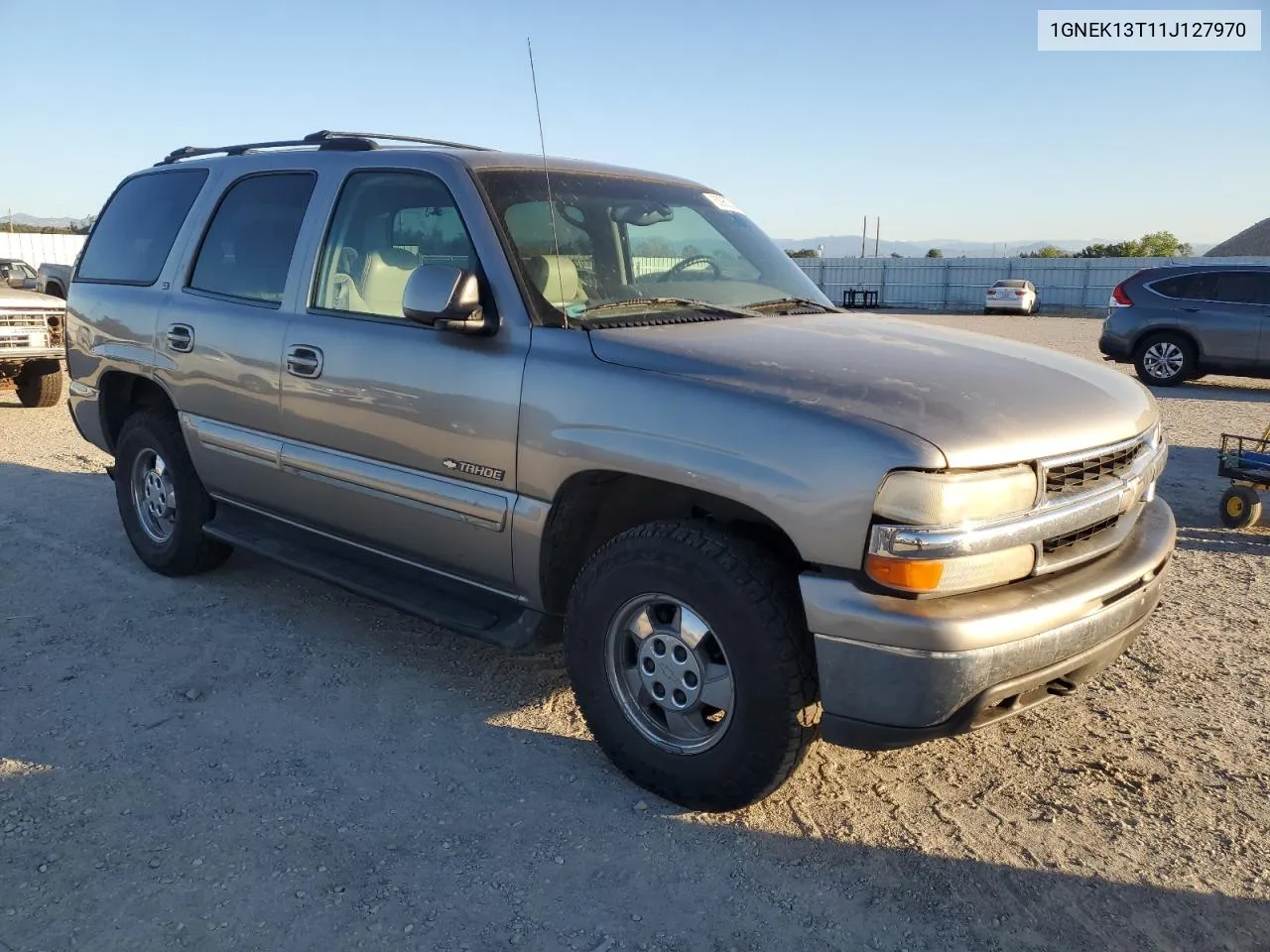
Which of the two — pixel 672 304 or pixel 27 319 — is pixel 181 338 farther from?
pixel 27 319

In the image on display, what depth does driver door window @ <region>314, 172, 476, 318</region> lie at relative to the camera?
3.67 metres

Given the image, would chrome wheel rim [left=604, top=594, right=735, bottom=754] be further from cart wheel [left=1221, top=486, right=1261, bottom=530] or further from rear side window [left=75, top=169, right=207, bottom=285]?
cart wheel [left=1221, top=486, right=1261, bottom=530]

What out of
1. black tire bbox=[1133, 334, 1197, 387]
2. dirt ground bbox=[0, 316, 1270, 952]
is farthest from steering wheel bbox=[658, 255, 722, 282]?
black tire bbox=[1133, 334, 1197, 387]

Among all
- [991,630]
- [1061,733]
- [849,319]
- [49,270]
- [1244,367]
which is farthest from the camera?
[49,270]

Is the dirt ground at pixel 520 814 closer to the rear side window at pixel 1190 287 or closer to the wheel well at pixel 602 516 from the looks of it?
the wheel well at pixel 602 516

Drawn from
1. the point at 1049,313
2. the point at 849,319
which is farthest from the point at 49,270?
the point at 1049,313

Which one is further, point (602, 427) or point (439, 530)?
point (439, 530)

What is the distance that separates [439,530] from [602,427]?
2.96 feet

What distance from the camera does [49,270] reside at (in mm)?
18922

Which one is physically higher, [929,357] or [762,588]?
[929,357]

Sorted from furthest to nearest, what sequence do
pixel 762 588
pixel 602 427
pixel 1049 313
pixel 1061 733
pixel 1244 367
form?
1. pixel 1049 313
2. pixel 1244 367
3. pixel 1061 733
4. pixel 602 427
5. pixel 762 588

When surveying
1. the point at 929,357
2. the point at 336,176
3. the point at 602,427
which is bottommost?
the point at 602,427

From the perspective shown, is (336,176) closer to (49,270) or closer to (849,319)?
(849,319)

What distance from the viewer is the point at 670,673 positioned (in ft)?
9.94
